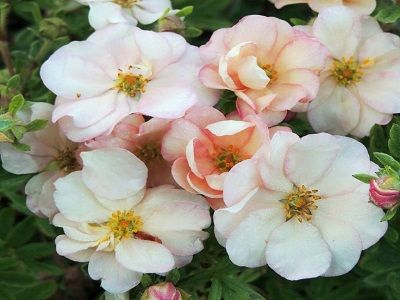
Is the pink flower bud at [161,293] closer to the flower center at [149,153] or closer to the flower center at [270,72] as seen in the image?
the flower center at [149,153]

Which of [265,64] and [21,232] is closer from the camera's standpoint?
[265,64]

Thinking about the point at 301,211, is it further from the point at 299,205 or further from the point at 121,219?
the point at 121,219

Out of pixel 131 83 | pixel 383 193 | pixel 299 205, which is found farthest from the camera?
pixel 131 83

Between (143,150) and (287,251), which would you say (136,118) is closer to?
(143,150)

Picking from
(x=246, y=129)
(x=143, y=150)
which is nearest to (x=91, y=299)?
(x=143, y=150)

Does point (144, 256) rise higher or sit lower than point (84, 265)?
higher

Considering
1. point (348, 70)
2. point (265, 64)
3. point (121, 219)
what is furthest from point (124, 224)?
point (348, 70)

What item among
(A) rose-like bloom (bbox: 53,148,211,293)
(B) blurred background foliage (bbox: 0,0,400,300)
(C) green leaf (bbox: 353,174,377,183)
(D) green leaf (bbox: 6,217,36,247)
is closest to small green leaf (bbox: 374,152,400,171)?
(C) green leaf (bbox: 353,174,377,183)
